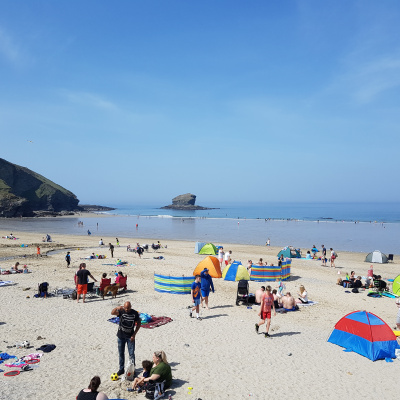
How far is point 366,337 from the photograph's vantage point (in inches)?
361

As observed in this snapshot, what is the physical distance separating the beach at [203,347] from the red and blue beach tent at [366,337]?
27cm

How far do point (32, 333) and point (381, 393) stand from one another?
953 cm

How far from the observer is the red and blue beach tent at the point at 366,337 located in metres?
8.95

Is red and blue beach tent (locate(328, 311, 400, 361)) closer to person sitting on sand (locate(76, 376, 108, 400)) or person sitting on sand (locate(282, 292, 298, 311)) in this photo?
person sitting on sand (locate(282, 292, 298, 311))

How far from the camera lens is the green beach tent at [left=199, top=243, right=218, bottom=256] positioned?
29830 millimetres

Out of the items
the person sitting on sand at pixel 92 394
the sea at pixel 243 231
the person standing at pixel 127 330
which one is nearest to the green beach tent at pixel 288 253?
the sea at pixel 243 231

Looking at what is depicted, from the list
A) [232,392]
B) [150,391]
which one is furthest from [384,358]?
[150,391]

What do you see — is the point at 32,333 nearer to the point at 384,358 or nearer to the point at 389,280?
the point at 384,358

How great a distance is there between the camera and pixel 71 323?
11016 mm

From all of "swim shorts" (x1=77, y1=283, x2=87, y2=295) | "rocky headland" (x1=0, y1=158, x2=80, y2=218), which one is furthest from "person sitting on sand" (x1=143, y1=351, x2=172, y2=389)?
"rocky headland" (x1=0, y1=158, x2=80, y2=218)

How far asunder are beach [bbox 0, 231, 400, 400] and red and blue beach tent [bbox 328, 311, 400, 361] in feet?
0.89

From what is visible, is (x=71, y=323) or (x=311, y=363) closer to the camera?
(x=311, y=363)

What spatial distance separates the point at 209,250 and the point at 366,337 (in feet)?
69.6

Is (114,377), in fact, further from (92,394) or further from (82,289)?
(82,289)
